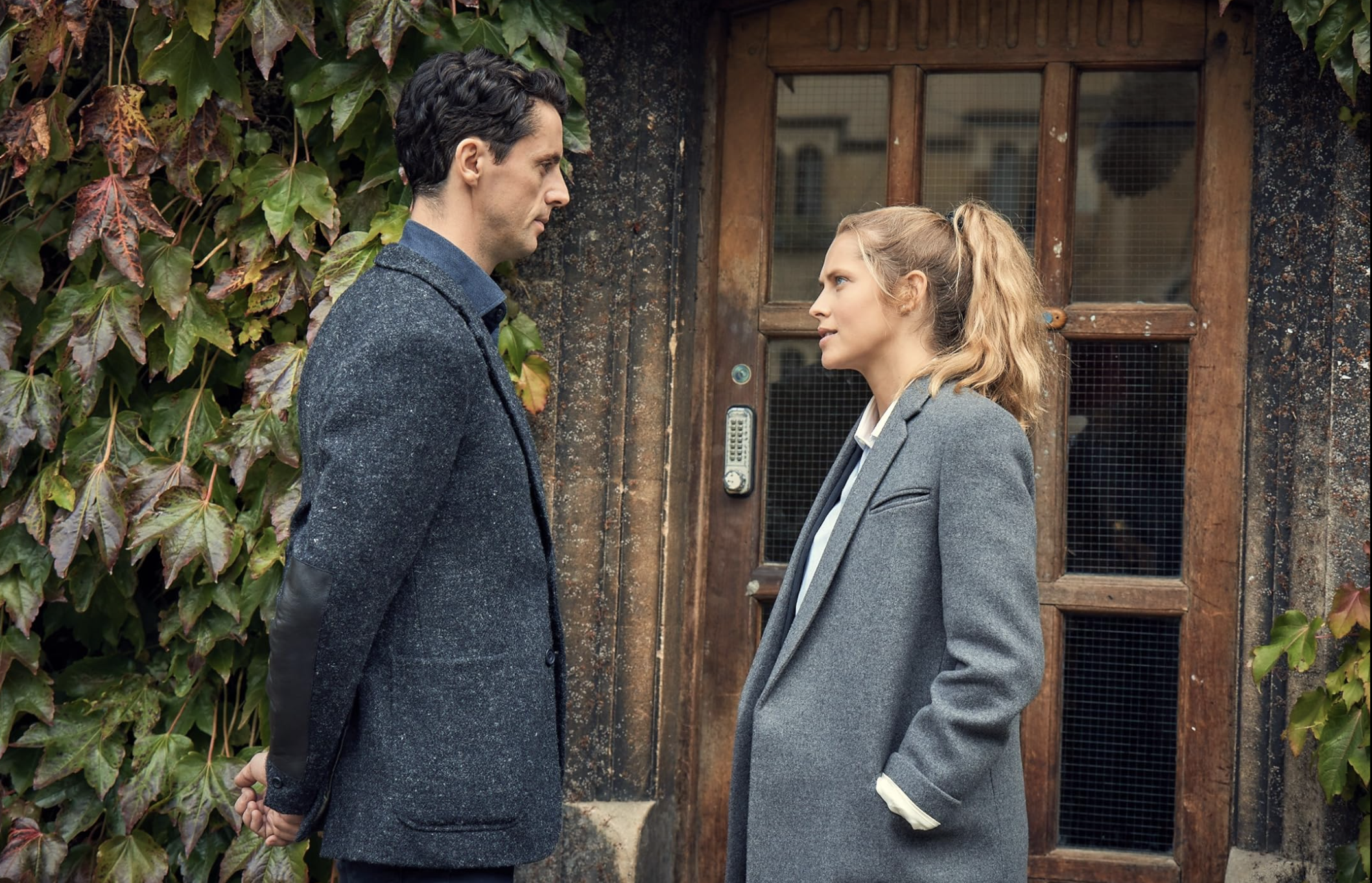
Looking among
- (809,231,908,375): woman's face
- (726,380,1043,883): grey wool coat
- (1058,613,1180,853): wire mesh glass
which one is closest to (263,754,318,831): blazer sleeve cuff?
(726,380,1043,883): grey wool coat

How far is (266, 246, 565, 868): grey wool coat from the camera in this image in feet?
5.24

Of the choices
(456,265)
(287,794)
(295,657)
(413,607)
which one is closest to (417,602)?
(413,607)

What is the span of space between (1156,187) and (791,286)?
0.82 metres

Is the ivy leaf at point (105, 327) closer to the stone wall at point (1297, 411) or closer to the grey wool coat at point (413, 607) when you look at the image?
the grey wool coat at point (413, 607)

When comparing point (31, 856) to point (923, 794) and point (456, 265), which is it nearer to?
point (456, 265)

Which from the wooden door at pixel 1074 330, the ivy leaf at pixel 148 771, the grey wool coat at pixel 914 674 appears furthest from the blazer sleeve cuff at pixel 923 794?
the ivy leaf at pixel 148 771

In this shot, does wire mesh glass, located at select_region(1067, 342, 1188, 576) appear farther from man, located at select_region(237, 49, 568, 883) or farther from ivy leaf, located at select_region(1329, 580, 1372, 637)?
man, located at select_region(237, 49, 568, 883)

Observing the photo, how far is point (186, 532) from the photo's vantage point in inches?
108

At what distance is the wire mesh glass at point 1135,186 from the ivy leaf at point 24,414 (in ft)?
7.19

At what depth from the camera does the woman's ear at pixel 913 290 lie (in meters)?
1.94

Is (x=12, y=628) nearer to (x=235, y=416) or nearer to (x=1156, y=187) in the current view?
(x=235, y=416)

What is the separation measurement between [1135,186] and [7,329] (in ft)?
7.97

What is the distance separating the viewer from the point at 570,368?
3.02 m

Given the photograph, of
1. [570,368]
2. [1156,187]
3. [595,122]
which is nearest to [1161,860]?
[1156,187]
